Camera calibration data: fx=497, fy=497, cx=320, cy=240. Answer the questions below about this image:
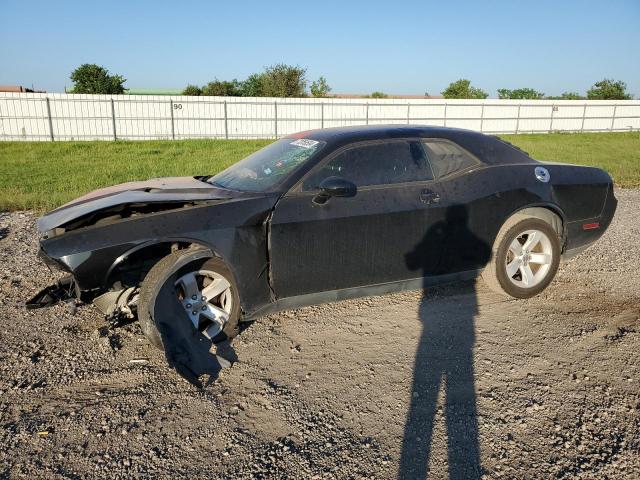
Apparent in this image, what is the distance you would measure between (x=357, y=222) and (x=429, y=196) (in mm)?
691

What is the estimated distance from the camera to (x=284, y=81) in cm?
4053

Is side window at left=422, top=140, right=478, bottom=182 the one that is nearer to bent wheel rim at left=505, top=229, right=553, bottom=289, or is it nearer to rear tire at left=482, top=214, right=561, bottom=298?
rear tire at left=482, top=214, right=561, bottom=298

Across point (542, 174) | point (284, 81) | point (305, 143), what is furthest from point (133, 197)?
point (284, 81)

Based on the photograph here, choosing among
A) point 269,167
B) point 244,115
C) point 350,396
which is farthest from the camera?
point 244,115

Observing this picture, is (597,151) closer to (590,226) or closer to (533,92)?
(590,226)

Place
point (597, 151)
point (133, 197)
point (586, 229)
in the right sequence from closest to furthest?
point (133, 197), point (586, 229), point (597, 151)

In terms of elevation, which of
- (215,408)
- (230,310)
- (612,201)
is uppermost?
(612,201)

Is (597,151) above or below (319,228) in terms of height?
below

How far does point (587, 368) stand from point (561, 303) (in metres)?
1.24

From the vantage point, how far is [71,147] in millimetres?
19047

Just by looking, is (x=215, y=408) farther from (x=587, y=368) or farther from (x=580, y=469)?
(x=587, y=368)

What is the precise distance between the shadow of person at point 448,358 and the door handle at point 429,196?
149mm

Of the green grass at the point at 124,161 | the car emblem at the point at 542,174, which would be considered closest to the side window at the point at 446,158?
the car emblem at the point at 542,174

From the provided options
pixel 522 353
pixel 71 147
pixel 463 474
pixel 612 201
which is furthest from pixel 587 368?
pixel 71 147
